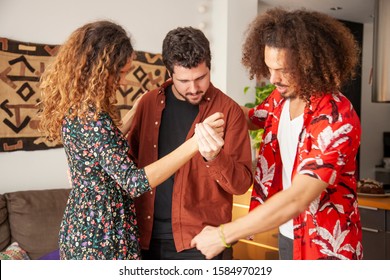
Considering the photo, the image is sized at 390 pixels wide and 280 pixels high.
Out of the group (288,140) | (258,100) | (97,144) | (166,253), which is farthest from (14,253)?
(258,100)

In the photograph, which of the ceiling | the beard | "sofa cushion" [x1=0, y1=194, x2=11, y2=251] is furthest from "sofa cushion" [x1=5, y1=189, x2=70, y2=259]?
the ceiling

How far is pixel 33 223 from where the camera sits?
122 inches

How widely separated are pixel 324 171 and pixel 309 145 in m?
0.11

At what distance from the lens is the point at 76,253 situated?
1.44 meters

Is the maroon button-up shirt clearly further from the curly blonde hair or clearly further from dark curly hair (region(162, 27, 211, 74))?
the curly blonde hair

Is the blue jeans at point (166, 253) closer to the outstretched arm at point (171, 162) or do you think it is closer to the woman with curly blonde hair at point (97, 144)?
the woman with curly blonde hair at point (97, 144)

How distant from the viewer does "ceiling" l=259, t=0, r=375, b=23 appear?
508 cm

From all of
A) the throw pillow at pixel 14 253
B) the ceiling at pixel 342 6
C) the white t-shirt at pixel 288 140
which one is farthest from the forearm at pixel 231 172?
the ceiling at pixel 342 6

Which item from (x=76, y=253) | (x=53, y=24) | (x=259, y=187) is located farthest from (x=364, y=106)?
(x=76, y=253)

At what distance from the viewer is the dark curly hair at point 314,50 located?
1441 mm

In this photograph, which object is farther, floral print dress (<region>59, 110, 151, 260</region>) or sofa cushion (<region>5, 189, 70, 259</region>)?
sofa cushion (<region>5, 189, 70, 259</region>)

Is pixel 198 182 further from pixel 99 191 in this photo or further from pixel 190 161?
pixel 99 191
